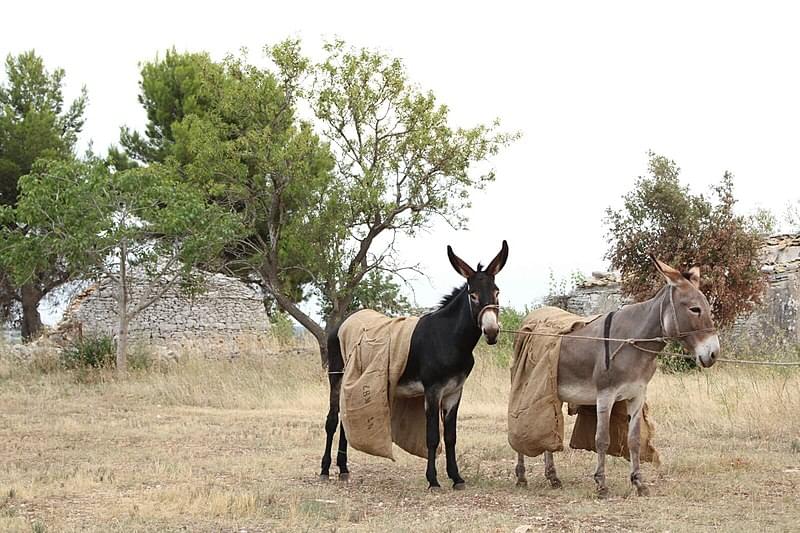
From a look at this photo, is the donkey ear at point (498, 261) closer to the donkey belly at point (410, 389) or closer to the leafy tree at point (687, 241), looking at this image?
the donkey belly at point (410, 389)

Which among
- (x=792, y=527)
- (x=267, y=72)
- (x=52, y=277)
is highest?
(x=267, y=72)

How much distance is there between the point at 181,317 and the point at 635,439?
18.8 meters

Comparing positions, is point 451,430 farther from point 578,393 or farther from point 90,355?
point 90,355

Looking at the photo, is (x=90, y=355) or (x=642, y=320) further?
(x=90, y=355)

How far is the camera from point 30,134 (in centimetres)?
3183

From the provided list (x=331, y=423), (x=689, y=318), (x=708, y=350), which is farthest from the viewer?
(x=331, y=423)

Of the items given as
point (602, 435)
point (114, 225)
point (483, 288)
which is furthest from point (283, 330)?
point (602, 435)

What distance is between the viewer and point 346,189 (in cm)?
2281

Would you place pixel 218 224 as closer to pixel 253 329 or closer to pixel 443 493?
pixel 253 329

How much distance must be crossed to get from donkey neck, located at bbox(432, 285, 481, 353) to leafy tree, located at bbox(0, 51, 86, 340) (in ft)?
81.3

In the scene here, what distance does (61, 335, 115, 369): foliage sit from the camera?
1997 cm

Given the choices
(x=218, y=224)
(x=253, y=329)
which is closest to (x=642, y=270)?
(x=218, y=224)

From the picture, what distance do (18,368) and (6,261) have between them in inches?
94.7

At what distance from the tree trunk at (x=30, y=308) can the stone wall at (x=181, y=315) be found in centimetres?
773
